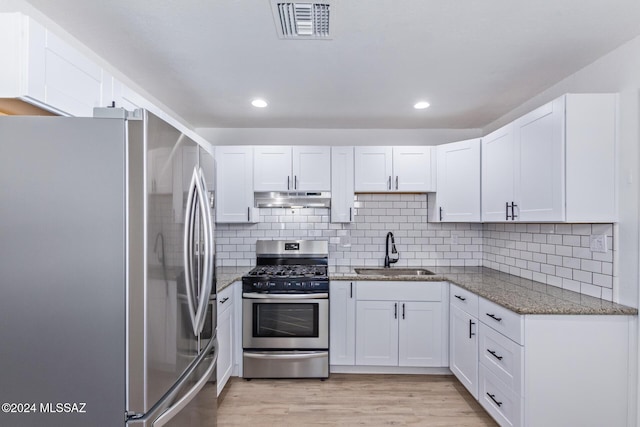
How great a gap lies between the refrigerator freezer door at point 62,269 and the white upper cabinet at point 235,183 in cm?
244

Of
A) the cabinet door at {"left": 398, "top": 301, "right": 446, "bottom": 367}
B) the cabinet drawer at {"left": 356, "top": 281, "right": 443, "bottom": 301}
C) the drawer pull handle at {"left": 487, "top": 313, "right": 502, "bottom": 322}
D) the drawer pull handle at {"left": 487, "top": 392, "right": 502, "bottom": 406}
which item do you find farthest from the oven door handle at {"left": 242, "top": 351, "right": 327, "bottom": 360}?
the drawer pull handle at {"left": 487, "top": 313, "right": 502, "bottom": 322}

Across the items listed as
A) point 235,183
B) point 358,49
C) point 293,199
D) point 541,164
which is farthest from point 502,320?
point 235,183

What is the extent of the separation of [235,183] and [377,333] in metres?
2.05

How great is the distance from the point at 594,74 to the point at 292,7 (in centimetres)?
202

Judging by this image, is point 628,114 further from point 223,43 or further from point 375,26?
point 223,43

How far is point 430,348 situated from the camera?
3.26 meters

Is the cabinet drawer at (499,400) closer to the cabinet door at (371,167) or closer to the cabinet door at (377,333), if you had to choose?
the cabinet door at (377,333)

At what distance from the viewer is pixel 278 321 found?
3221mm

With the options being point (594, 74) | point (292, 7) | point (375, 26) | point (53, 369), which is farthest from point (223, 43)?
point (594, 74)

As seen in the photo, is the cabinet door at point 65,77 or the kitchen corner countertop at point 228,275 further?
the kitchen corner countertop at point 228,275

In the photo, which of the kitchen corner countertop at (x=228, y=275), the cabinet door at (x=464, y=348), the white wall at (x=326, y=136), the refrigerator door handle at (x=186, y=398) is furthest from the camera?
the white wall at (x=326, y=136)

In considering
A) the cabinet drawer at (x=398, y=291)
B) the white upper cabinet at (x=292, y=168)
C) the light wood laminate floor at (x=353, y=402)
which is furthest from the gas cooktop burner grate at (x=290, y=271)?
the light wood laminate floor at (x=353, y=402)

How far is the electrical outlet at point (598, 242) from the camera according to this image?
2.21 meters

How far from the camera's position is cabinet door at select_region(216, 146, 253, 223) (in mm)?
3637
